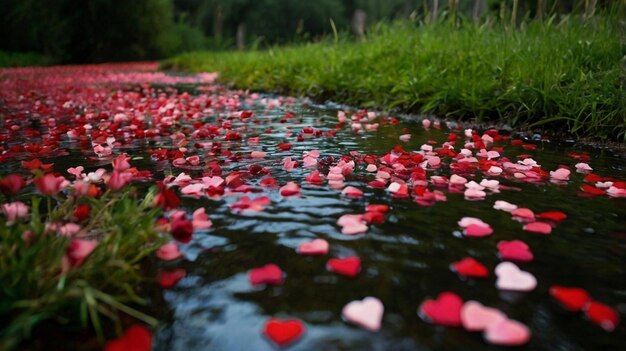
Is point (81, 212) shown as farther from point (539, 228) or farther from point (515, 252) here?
point (539, 228)

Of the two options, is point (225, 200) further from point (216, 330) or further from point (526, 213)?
point (526, 213)

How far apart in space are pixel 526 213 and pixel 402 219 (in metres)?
0.44

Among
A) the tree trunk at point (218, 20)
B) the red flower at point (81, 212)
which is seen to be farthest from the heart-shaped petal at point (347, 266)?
the tree trunk at point (218, 20)

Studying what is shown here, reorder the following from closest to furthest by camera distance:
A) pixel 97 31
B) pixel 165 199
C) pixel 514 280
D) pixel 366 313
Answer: pixel 366 313, pixel 514 280, pixel 165 199, pixel 97 31

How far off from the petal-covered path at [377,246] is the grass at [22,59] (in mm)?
14714

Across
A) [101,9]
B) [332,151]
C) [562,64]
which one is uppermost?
[101,9]

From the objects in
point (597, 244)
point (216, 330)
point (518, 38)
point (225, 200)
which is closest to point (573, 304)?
point (597, 244)

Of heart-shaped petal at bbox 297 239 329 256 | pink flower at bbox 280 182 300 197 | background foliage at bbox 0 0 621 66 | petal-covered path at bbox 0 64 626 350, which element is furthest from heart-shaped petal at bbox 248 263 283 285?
background foliage at bbox 0 0 621 66

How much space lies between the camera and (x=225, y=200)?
1.70 m

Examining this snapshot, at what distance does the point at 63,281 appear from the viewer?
93 cm

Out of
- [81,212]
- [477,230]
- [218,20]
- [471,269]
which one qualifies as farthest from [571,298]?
[218,20]

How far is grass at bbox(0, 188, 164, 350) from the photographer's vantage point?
35.5 inches

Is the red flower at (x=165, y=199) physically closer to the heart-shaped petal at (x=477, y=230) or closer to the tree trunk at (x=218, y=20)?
the heart-shaped petal at (x=477, y=230)

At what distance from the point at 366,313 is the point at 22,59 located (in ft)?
59.0
